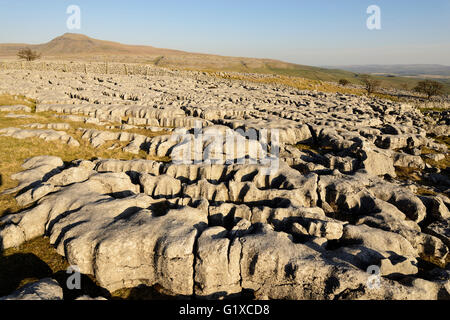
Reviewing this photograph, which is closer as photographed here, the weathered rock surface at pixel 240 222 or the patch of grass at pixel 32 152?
the weathered rock surface at pixel 240 222

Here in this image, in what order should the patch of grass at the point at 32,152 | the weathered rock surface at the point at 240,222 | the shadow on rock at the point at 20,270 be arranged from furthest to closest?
the patch of grass at the point at 32,152 → the shadow on rock at the point at 20,270 → the weathered rock surface at the point at 240,222

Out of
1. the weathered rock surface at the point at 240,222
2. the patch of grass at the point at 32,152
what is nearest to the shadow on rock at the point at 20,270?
the weathered rock surface at the point at 240,222

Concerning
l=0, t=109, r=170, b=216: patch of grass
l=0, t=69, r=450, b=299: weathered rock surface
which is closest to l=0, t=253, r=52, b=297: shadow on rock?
l=0, t=69, r=450, b=299: weathered rock surface

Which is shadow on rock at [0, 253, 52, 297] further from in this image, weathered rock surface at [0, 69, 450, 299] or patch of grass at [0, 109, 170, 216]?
patch of grass at [0, 109, 170, 216]

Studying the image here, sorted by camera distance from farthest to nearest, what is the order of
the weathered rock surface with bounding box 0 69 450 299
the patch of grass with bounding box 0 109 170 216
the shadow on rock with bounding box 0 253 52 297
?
the patch of grass with bounding box 0 109 170 216
the shadow on rock with bounding box 0 253 52 297
the weathered rock surface with bounding box 0 69 450 299

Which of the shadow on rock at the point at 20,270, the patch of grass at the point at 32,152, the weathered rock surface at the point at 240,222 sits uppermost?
the patch of grass at the point at 32,152

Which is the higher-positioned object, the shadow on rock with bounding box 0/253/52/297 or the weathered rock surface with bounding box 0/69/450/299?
the weathered rock surface with bounding box 0/69/450/299

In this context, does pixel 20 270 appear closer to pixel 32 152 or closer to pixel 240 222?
pixel 240 222

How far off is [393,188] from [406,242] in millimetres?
6335

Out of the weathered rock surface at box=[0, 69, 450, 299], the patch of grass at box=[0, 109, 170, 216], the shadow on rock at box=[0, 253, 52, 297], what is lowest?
the shadow on rock at box=[0, 253, 52, 297]

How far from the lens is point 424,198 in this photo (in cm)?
1778

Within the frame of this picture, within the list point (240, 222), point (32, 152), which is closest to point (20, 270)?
point (240, 222)

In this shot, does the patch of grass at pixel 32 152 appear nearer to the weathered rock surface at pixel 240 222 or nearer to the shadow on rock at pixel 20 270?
the weathered rock surface at pixel 240 222
